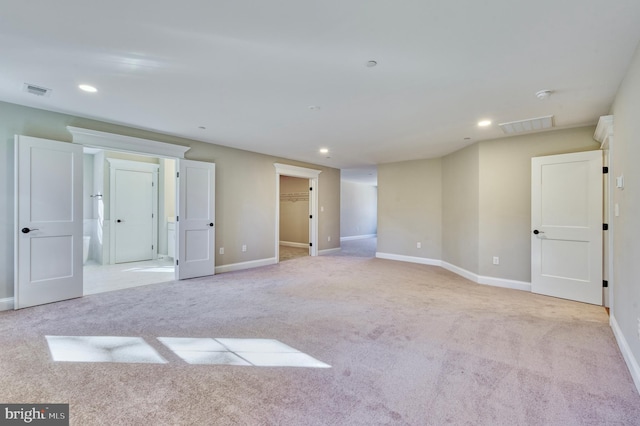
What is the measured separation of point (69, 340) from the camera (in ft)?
8.39

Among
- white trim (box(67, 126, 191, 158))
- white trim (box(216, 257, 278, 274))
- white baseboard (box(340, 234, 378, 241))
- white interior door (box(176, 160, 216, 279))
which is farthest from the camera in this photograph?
white baseboard (box(340, 234, 378, 241))

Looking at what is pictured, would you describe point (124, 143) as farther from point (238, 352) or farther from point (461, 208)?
point (461, 208)

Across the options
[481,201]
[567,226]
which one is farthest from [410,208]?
[567,226]

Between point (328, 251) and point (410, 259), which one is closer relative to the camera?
point (410, 259)

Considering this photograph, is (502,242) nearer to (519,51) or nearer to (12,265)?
(519,51)

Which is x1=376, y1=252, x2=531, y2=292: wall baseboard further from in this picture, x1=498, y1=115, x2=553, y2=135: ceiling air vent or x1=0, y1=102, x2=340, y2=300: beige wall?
x1=498, y1=115, x2=553, y2=135: ceiling air vent

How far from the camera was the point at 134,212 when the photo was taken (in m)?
6.41

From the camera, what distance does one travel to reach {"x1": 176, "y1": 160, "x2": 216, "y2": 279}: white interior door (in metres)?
4.75

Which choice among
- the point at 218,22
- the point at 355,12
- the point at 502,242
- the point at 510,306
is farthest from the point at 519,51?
the point at 502,242

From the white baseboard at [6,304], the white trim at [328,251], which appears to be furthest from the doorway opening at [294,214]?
the white baseboard at [6,304]

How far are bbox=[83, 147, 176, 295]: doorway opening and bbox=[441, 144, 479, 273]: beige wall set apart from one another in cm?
544

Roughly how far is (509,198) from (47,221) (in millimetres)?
6275

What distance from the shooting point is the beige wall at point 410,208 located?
6254mm

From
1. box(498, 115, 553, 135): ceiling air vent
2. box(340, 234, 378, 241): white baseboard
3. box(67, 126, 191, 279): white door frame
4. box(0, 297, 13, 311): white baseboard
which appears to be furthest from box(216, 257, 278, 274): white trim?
box(340, 234, 378, 241): white baseboard
